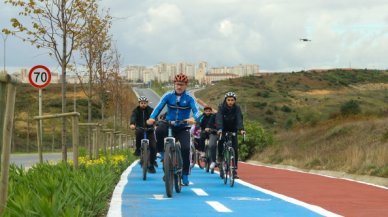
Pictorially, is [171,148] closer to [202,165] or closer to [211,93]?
[202,165]

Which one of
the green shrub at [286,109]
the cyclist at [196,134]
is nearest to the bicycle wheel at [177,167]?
the cyclist at [196,134]

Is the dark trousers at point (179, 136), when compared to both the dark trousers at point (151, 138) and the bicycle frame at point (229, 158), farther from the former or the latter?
the dark trousers at point (151, 138)

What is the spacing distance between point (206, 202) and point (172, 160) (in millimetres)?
1543

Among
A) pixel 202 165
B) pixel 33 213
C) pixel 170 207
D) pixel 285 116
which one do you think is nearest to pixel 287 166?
pixel 202 165

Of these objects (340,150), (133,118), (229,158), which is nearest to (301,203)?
(229,158)

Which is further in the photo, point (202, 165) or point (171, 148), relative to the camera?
point (202, 165)

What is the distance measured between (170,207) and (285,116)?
88.9 meters

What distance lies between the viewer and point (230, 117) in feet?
Result: 50.4

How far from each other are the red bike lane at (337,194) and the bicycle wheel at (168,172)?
7.04ft

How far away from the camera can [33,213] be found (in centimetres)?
645

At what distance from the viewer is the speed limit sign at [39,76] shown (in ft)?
55.3

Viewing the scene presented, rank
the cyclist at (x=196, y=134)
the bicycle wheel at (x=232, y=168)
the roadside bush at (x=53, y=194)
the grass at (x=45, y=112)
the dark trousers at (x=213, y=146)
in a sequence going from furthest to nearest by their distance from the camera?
the grass at (x=45, y=112) → the cyclist at (x=196, y=134) → the dark trousers at (x=213, y=146) → the bicycle wheel at (x=232, y=168) → the roadside bush at (x=53, y=194)

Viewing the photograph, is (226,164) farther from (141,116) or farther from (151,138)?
(141,116)

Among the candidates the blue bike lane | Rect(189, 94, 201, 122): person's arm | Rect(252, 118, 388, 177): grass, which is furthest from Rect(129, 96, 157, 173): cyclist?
Rect(252, 118, 388, 177): grass
